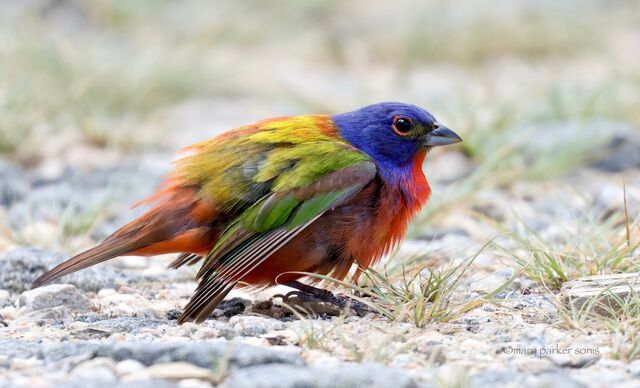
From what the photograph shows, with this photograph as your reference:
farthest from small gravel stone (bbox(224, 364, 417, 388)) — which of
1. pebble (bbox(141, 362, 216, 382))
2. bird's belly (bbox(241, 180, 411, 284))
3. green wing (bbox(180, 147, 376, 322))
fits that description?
bird's belly (bbox(241, 180, 411, 284))

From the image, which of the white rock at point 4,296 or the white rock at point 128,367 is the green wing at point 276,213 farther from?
the white rock at point 4,296

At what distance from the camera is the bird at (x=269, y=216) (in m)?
3.78

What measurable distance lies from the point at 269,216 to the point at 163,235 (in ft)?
1.33

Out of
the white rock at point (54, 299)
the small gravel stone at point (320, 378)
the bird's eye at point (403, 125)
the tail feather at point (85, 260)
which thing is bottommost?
the white rock at point (54, 299)

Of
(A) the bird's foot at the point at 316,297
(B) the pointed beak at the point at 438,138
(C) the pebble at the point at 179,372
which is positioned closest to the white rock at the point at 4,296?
(A) the bird's foot at the point at 316,297

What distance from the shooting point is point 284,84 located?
28.3 ft

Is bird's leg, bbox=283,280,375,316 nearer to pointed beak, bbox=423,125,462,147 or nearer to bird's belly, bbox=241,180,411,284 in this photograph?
bird's belly, bbox=241,180,411,284

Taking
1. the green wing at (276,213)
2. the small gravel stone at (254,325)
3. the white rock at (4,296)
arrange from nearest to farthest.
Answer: the small gravel stone at (254,325)
the green wing at (276,213)
the white rock at (4,296)

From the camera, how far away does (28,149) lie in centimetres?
683

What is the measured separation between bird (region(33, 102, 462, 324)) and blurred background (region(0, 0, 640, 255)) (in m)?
1.24

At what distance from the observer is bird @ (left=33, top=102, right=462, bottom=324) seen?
378cm

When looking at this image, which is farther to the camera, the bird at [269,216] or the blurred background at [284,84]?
the blurred background at [284,84]

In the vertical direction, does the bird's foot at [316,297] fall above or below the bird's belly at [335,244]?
below

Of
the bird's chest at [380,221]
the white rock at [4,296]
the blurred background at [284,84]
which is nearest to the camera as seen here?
the bird's chest at [380,221]
